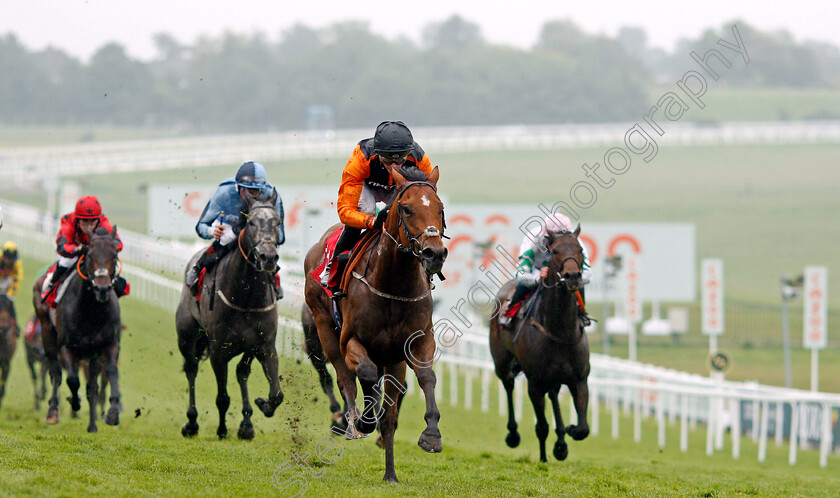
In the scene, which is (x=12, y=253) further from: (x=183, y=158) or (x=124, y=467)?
(x=183, y=158)

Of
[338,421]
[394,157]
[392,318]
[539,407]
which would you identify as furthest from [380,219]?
[539,407]

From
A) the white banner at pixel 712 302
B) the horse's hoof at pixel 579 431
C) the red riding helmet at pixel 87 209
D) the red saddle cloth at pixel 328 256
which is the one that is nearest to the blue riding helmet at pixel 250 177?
the red saddle cloth at pixel 328 256

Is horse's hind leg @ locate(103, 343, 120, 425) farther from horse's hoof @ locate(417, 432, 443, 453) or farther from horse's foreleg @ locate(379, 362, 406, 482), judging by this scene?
horse's hoof @ locate(417, 432, 443, 453)

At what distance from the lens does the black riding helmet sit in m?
6.91

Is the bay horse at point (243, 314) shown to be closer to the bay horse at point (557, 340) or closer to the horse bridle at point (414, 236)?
the bay horse at point (557, 340)

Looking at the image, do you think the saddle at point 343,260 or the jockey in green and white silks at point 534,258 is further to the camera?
the jockey in green and white silks at point 534,258

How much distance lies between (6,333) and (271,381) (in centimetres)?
580

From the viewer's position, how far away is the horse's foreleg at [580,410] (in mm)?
8680

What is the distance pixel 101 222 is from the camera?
9.89 meters

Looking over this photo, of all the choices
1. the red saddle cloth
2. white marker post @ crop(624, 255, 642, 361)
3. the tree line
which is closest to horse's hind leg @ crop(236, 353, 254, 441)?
the red saddle cloth

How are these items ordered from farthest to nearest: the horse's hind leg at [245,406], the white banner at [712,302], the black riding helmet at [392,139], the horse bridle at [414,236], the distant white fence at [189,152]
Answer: the distant white fence at [189,152]
the white banner at [712,302]
the horse's hind leg at [245,406]
the black riding helmet at [392,139]
the horse bridle at [414,236]

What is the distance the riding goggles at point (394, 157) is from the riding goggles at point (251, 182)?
2.22 m

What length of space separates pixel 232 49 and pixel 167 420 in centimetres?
5647

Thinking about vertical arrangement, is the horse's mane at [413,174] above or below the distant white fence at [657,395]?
above
